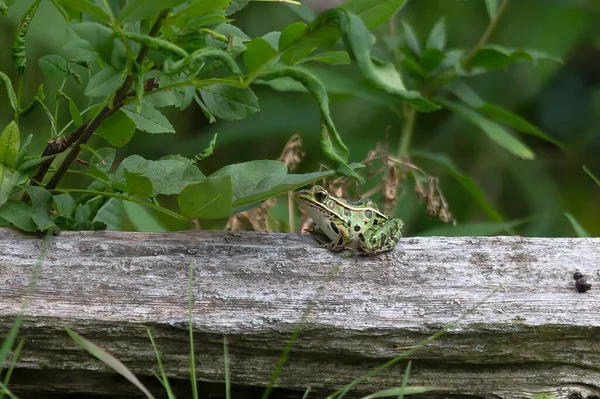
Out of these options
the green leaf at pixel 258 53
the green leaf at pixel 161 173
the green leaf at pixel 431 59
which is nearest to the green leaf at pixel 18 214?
the green leaf at pixel 161 173

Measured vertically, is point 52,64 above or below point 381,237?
above

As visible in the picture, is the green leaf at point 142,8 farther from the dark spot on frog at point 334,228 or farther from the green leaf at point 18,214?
the dark spot on frog at point 334,228

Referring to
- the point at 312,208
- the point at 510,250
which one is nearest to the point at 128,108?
the point at 312,208

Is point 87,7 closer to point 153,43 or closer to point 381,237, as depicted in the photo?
point 153,43

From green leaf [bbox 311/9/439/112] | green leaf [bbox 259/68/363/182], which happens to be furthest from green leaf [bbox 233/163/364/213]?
green leaf [bbox 311/9/439/112]

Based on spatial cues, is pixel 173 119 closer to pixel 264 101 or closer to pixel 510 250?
pixel 264 101

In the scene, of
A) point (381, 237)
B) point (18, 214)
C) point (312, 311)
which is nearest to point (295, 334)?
point (312, 311)

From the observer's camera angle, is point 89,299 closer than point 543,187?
Yes
